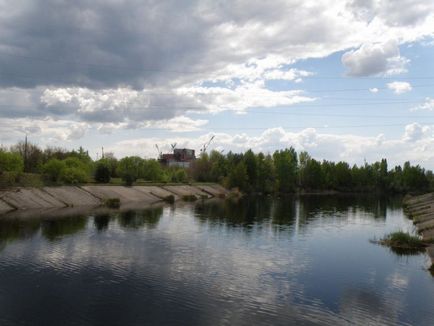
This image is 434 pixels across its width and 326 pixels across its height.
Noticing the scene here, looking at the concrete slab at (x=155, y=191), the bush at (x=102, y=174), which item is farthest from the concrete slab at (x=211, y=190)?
the bush at (x=102, y=174)

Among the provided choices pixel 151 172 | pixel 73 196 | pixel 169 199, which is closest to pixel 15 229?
pixel 73 196

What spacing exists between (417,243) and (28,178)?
7080 cm

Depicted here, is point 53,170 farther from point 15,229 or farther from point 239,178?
point 239,178

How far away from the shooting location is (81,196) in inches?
3561

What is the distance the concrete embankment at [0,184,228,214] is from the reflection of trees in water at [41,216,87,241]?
12.6m

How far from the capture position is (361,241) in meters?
52.5

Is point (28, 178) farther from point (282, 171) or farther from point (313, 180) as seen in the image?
point (313, 180)

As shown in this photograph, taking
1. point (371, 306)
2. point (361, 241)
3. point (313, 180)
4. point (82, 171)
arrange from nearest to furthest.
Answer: point (371, 306), point (361, 241), point (82, 171), point (313, 180)

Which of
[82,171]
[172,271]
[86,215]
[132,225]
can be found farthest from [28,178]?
[172,271]

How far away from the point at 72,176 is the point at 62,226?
42.6 meters

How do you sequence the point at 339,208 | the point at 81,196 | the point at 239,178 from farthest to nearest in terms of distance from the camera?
1. the point at 239,178
2. the point at 339,208
3. the point at 81,196

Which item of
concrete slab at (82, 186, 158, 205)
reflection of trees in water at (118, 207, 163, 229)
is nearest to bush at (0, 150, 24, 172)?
concrete slab at (82, 186, 158, 205)

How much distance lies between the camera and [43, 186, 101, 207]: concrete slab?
279 feet

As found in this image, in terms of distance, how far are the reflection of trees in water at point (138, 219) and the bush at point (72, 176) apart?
953 inches
